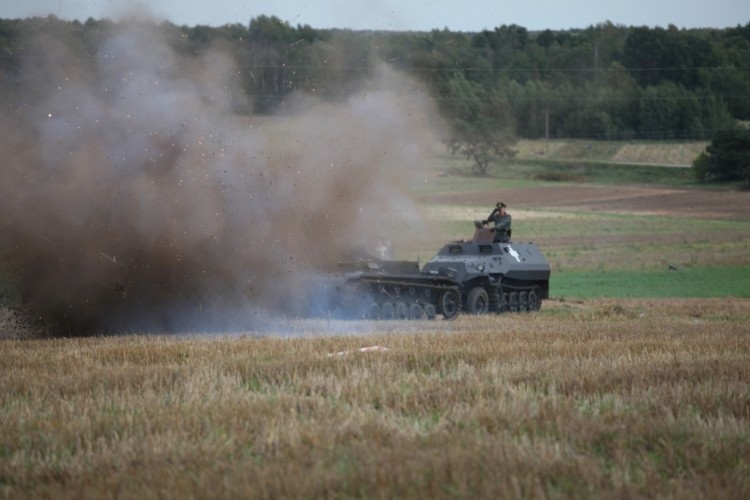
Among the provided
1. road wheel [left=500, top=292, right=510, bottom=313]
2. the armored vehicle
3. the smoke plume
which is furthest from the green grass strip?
the smoke plume

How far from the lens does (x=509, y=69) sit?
60000mm

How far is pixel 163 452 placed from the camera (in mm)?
7645

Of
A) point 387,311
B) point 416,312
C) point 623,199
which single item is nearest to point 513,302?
point 416,312

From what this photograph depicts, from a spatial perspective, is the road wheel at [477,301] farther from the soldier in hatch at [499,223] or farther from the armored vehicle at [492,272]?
the soldier in hatch at [499,223]

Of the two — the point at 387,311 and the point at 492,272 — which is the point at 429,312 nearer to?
the point at 387,311

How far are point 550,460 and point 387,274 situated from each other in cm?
1642

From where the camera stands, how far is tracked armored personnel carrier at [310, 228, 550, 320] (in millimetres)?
23125

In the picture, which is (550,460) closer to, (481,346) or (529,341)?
(481,346)

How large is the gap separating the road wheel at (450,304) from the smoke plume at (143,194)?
4.61m

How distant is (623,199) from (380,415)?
5221cm

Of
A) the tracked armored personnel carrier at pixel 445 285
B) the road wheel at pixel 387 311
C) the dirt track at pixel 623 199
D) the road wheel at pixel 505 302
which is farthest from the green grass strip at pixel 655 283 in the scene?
the dirt track at pixel 623 199

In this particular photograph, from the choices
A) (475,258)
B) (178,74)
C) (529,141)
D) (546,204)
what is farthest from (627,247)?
(178,74)

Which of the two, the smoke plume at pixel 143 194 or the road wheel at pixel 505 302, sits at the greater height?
the smoke plume at pixel 143 194

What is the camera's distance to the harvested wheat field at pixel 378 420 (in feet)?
22.5
